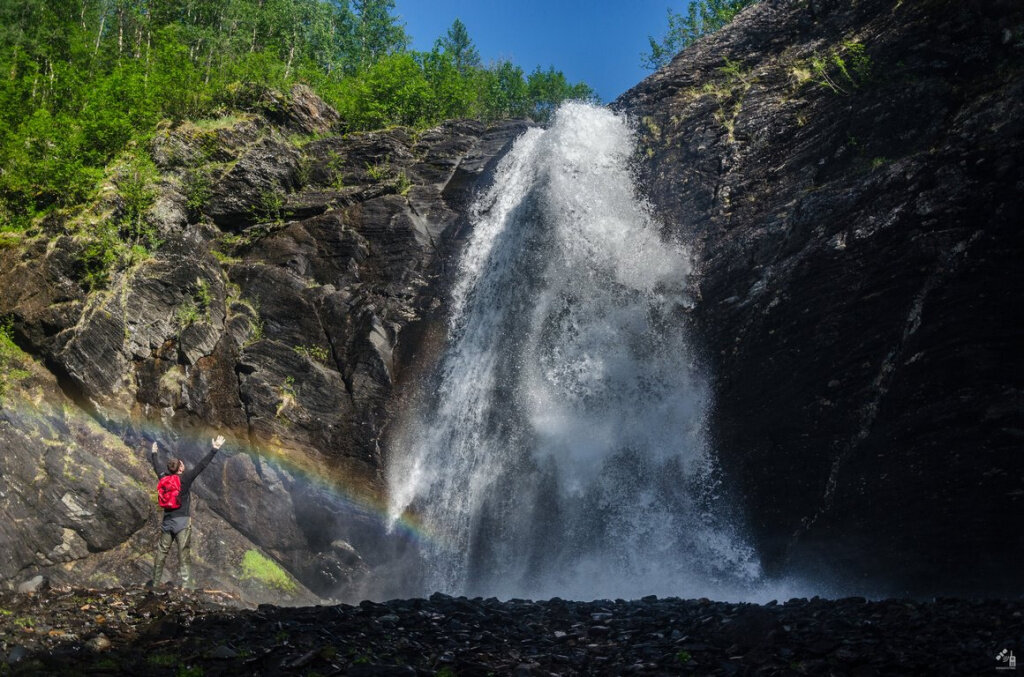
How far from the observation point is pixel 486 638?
8.63 meters

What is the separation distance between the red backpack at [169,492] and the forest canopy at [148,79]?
12.9 m

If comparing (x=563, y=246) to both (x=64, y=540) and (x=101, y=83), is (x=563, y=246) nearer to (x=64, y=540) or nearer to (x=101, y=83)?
(x=64, y=540)

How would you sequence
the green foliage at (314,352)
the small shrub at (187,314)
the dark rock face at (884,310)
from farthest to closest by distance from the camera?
1. the green foliage at (314,352)
2. the small shrub at (187,314)
3. the dark rock face at (884,310)

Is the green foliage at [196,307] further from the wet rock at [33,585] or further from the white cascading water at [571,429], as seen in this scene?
the wet rock at [33,585]

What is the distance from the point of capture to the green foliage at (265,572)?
15.9m

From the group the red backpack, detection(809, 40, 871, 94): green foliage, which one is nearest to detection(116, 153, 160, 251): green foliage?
the red backpack

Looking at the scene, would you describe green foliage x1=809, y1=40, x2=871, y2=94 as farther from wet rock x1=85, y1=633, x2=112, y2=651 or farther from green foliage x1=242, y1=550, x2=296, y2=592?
wet rock x1=85, y1=633, x2=112, y2=651

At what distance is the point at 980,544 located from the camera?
11586 mm

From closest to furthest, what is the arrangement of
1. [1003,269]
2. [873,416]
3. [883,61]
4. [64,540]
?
[1003,269], [873,416], [64,540], [883,61]

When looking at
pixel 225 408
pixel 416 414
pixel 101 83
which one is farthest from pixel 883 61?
pixel 101 83

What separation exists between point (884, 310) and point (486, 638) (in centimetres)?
962

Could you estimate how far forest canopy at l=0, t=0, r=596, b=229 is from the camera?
21016 millimetres

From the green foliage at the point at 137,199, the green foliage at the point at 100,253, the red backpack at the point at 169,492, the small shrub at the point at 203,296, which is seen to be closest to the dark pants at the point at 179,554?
the red backpack at the point at 169,492

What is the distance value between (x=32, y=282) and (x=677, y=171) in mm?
18372
